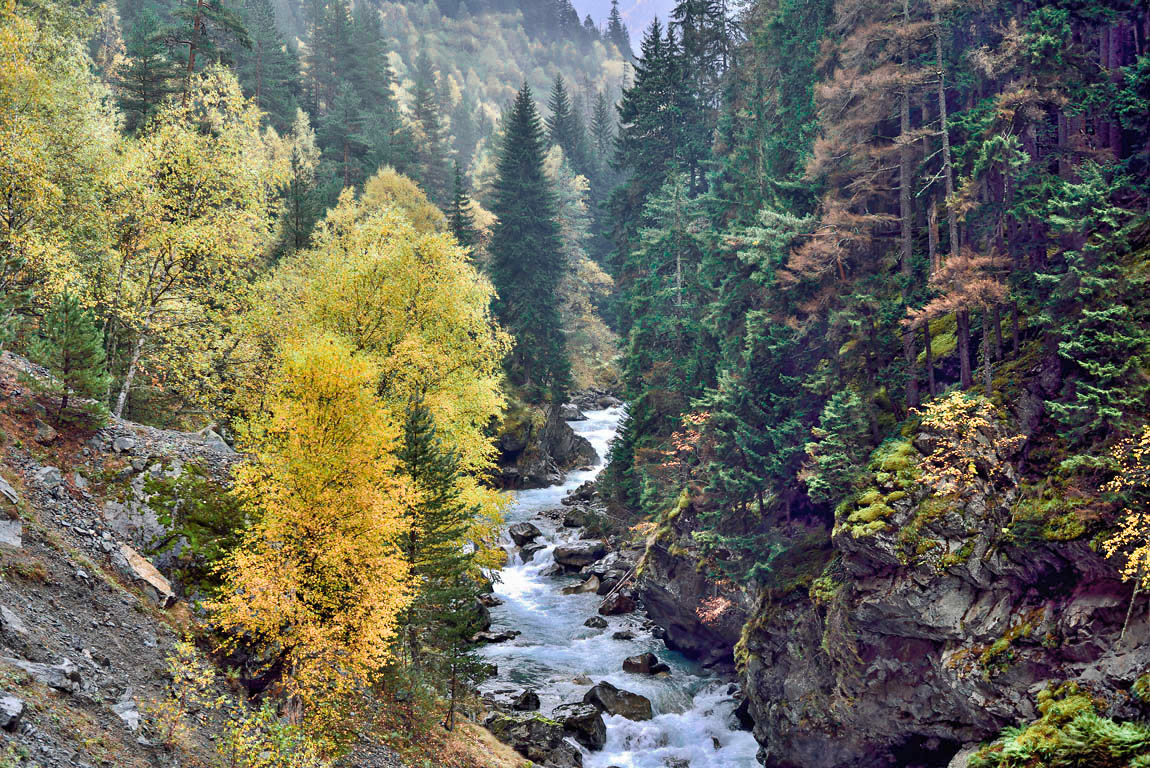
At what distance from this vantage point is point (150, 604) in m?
15.5

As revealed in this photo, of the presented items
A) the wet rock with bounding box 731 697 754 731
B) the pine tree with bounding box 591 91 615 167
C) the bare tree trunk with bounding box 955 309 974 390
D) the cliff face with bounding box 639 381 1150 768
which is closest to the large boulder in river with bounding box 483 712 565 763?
the wet rock with bounding box 731 697 754 731

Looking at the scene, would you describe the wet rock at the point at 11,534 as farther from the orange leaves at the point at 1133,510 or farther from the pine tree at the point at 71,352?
the orange leaves at the point at 1133,510

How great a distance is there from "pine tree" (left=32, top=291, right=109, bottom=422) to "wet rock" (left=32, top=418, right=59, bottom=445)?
394 mm

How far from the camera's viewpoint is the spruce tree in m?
59.3

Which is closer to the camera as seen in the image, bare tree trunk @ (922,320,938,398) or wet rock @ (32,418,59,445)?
wet rock @ (32,418,59,445)

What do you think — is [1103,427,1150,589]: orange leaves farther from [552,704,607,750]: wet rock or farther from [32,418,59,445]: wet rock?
[32,418,59,445]: wet rock

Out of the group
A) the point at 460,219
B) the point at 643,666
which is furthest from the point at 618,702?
the point at 460,219

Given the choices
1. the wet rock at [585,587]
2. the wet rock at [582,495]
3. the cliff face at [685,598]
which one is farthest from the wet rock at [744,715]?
the wet rock at [582,495]

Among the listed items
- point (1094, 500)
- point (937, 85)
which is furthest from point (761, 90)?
point (1094, 500)

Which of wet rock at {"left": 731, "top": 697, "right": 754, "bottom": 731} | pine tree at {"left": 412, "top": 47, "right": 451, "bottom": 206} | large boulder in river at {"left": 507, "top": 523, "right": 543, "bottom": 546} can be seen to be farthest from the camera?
pine tree at {"left": 412, "top": 47, "right": 451, "bottom": 206}

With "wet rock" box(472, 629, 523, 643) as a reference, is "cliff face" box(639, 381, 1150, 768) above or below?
above

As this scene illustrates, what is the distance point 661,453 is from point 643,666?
12.2 meters

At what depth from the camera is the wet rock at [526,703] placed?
26359mm

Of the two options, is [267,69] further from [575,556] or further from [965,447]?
[965,447]
